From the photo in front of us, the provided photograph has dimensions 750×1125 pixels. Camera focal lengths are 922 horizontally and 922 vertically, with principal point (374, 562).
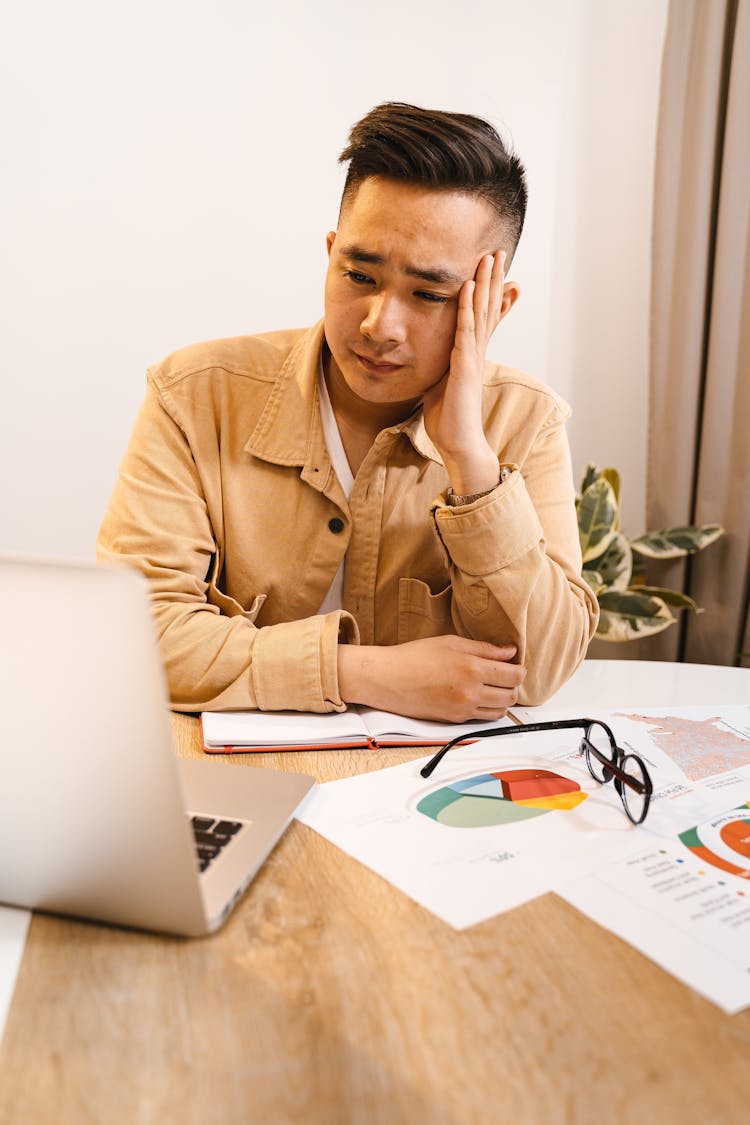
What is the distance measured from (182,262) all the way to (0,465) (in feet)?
2.46

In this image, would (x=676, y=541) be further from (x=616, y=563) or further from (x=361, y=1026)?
(x=361, y=1026)

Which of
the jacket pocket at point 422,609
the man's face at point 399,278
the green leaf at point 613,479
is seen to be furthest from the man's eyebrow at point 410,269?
the green leaf at point 613,479

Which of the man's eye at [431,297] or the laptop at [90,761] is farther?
the man's eye at [431,297]

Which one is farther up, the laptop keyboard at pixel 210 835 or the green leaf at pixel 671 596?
the laptop keyboard at pixel 210 835

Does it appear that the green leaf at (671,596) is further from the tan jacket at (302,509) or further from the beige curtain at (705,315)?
the tan jacket at (302,509)

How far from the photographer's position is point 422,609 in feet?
4.53

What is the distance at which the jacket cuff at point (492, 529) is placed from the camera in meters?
1.15

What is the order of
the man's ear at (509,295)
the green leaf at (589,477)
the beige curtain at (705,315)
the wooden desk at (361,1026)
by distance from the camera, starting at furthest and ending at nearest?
the green leaf at (589,477)
the beige curtain at (705,315)
the man's ear at (509,295)
the wooden desk at (361,1026)

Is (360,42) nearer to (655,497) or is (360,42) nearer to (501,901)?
(655,497)

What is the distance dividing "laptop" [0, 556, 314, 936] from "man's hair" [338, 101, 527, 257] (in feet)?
2.85

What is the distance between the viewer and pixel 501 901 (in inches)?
26.5

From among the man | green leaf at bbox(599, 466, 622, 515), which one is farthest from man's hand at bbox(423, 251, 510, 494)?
green leaf at bbox(599, 466, 622, 515)

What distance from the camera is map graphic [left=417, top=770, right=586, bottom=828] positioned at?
80 cm

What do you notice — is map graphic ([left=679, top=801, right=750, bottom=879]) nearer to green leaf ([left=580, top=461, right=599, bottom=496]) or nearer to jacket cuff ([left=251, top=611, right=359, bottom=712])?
jacket cuff ([left=251, top=611, right=359, bottom=712])
